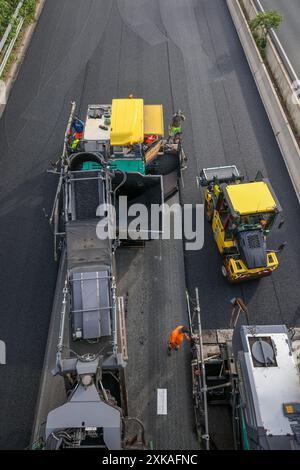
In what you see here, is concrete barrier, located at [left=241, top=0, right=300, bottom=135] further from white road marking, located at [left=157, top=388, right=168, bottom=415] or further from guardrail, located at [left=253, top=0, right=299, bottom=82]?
white road marking, located at [left=157, top=388, right=168, bottom=415]

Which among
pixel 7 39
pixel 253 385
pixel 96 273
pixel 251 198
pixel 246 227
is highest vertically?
pixel 7 39

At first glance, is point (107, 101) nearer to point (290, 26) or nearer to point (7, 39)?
point (7, 39)

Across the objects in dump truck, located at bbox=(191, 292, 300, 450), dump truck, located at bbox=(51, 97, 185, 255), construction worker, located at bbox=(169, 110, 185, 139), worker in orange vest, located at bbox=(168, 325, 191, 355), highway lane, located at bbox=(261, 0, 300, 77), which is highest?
highway lane, located at bbox=(261, 0, 300, 77)

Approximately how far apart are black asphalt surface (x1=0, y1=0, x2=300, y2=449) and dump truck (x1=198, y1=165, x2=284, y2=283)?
0.94 meters

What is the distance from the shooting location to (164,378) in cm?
1045

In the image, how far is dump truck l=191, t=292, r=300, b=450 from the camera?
311 inches

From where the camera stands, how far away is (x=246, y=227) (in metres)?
11.7

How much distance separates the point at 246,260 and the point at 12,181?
31.6 ft

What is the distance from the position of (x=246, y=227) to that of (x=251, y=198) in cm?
93

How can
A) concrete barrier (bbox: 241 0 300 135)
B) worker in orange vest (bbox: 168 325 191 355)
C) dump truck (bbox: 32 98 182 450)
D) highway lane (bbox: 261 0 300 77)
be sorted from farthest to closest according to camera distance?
highway lane (bbox: 261 0 300 77) → concrete barrier (bbox: 241 0 300 135) → worker in orange vest (bbox: 168 325 191 355) → dump truck (bbox: 32 98 182 450)

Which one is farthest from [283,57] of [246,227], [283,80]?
[246,227]

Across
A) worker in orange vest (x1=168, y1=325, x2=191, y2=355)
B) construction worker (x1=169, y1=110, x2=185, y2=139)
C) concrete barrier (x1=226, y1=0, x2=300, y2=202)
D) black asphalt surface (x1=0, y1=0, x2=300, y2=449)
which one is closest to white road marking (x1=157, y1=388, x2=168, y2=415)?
worker in orange vest (x1=168, y1=325, x2=191, y2=355)

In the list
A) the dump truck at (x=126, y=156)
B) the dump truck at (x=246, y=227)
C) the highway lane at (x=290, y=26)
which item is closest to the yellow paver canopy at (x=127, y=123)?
the dump truck at (x=126, y=156)

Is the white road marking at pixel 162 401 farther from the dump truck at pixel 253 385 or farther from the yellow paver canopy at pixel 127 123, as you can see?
the yellow paver canopy at pixel 127 123
